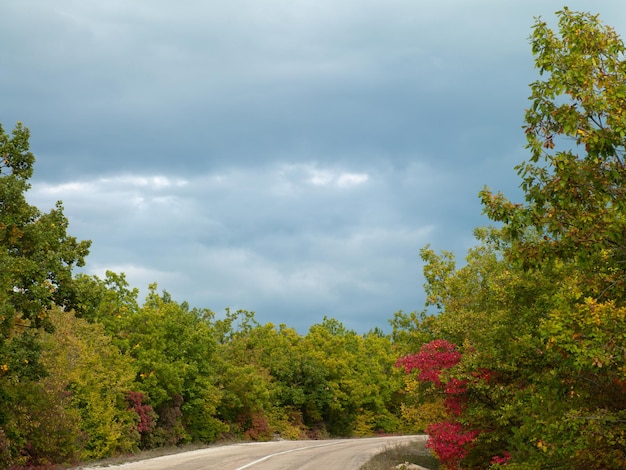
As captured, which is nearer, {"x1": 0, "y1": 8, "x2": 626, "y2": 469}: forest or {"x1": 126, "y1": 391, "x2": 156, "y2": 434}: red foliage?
{"x1": 0, "y1": 8, "x2": 626, "y2": 469}: forest

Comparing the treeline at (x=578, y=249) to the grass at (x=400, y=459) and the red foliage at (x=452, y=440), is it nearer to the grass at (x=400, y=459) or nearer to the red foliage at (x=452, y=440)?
the red foliage at (x=452, y=440)

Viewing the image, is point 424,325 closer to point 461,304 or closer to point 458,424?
point 461,304

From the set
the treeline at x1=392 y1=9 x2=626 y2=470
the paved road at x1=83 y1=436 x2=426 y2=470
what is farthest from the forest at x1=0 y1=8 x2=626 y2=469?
the paved road at x1=83 y1=436 x2=426 y2=470

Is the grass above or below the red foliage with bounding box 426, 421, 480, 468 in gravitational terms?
below

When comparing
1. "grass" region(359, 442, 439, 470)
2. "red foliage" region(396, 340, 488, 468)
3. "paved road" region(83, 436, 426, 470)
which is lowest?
"grass" region(359, 442, 439, 470)

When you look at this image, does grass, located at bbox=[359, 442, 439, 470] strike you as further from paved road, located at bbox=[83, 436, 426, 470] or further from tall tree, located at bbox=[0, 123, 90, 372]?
tall tree, located at bbox=[0, 123, 90, 372]

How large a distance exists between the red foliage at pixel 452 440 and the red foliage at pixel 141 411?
1855 cm

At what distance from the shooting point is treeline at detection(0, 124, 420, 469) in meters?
20.1

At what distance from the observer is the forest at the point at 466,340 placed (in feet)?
32.7

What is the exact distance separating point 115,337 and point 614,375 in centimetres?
3031

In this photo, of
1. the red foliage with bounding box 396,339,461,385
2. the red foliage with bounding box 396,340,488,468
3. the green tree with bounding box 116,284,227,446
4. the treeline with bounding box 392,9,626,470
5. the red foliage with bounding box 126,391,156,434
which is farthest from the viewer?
the green tree with bounding box 116,284,227,446

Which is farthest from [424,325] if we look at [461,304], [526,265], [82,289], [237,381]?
[526,265]

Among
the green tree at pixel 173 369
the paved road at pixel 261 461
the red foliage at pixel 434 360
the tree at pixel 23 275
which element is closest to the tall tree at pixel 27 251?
the tree at pixel 23 275

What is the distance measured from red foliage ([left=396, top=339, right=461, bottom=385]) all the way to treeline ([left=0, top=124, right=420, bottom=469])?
1033 centimetres
